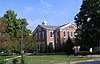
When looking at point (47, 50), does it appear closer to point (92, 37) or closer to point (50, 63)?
point (92, 37)

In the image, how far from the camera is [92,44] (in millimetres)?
60031

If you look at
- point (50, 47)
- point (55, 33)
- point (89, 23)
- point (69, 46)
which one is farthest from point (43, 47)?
point (89, 23)

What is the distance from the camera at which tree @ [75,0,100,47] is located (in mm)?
59375

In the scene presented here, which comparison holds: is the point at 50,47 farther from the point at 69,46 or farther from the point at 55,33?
the point at 69,46

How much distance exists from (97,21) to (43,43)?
26.1m

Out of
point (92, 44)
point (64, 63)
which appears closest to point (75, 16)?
point (92, 44)

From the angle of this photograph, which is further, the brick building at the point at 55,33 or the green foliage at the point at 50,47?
the brick building at the point at 55,33

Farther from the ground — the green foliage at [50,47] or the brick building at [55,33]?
the brick building at [55,33]

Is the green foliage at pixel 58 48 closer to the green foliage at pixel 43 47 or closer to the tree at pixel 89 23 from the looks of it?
the green foliage at pixel 43 47

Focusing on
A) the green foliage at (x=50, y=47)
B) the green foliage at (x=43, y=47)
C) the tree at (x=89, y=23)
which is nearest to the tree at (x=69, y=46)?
the green foliage at (x=50, y=47)

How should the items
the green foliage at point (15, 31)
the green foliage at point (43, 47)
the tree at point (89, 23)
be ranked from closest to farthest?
the tree at point (89, 23)
the green foliage at point (15, 31)
the green foliage at point (43, 47)

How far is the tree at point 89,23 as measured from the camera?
59375mm

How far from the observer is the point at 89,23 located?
6078cm

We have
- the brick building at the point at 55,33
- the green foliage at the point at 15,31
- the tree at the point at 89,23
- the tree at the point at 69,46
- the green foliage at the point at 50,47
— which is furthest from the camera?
the brick building at the point at 55,33
